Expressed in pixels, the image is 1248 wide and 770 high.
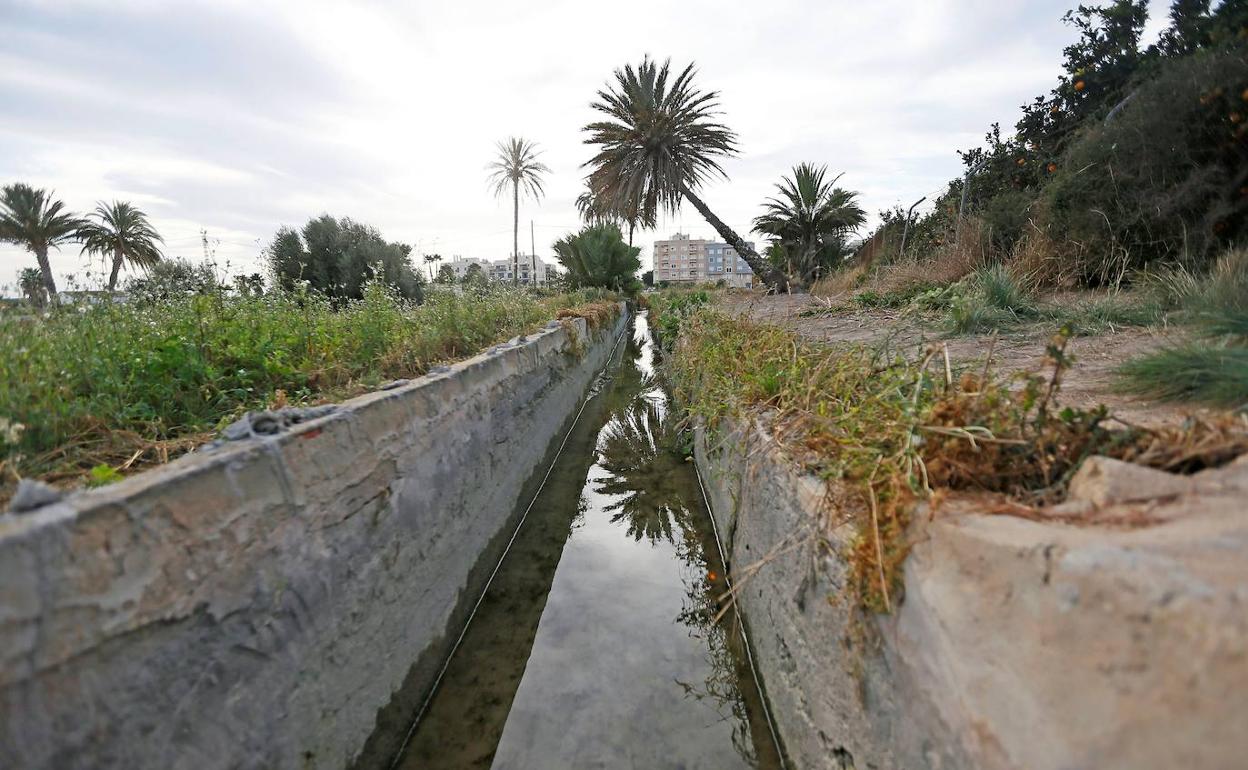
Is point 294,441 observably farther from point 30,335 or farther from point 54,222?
point 54,222

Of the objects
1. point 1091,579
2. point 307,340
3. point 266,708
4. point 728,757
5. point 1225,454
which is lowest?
point 728,757

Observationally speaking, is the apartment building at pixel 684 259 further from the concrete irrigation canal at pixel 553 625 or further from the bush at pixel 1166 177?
the concrete irrigation canal at pixel 553 625

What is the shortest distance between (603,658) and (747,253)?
13378 millimetres

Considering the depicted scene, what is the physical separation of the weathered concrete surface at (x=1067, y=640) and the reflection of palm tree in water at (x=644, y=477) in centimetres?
264

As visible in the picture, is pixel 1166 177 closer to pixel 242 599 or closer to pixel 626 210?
pixel 242 599

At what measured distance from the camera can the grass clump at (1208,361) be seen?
173 cm

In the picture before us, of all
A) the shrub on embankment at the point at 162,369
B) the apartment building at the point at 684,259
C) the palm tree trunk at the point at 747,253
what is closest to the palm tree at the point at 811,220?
the palm tree trunk at the point at 747,253

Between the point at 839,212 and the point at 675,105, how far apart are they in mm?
5613

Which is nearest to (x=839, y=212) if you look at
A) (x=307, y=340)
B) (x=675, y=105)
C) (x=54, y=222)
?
(x=675, y=105)

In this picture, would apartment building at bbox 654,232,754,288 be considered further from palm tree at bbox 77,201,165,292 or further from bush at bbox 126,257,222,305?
bush at bbox 126,257,222,305

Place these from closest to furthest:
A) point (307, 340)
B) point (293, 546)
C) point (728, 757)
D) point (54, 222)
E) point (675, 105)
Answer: point (293, 546) < point (728, 757) < point (307, 340) < point (675, 105) < point (54, 222)

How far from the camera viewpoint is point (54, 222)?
58.2 ft

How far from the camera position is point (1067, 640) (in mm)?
962

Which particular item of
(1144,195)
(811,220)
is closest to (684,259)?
(811,220)
